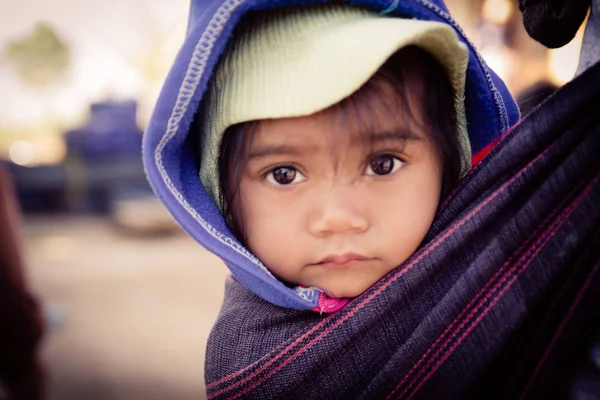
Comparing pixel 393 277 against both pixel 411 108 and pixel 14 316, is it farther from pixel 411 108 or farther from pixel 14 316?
pixel 14 316

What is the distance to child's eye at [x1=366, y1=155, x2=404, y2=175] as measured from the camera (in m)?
0.69

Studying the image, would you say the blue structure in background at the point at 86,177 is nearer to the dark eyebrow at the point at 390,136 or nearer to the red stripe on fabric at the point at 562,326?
the dark eyebrow at the point at 390,136

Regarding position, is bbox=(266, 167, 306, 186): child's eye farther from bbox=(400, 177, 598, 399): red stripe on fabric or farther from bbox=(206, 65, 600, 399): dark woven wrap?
bbox=(400, 177, 598, 399): red stripe on fabric

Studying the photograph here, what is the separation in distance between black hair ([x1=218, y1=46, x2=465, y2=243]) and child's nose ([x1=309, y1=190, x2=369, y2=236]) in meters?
0.10

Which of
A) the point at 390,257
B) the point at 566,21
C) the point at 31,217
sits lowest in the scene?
the point at 31,217

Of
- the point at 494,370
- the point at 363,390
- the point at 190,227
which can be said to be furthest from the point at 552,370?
the point at 190,227

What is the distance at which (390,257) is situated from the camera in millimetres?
682

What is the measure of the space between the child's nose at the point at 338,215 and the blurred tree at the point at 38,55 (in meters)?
16.1

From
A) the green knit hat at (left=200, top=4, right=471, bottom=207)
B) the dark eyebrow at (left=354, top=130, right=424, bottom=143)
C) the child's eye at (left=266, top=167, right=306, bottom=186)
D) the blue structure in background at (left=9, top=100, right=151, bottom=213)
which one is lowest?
the blue structure in background at (left=9, top=100, right=151, bottom=213)

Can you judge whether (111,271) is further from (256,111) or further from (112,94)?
(112,94)

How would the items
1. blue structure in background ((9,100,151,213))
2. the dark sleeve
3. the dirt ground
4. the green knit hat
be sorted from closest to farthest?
the green knit hat → the dark sleeve → the dirt ground → blue structure in background ((9,100,151,213))

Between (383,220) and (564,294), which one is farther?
(383,220)

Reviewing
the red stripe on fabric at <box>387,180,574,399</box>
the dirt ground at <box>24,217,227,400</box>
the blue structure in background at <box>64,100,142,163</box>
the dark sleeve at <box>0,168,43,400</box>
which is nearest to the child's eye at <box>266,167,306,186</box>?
the red stripe on fabric at <box>387,180,574,399</box>

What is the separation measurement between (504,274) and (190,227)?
456 millimetres
